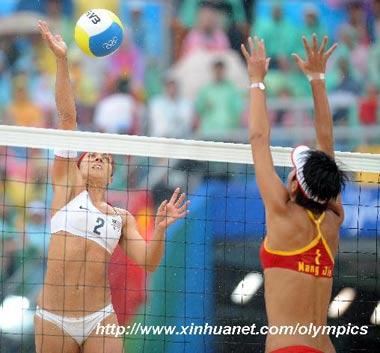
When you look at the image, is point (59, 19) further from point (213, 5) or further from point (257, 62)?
point (257, 62)

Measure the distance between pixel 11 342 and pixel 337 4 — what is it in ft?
19.2

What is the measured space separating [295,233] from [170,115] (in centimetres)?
631

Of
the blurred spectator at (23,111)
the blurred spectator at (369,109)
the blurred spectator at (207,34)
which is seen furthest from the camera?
the blurred spectator at (207,34)

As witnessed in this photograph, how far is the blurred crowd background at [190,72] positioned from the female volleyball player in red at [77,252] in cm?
402

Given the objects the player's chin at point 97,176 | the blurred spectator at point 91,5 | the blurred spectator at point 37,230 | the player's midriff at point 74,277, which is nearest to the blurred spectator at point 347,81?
the blurred spectator at point 91,5

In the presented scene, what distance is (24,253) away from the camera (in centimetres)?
1006

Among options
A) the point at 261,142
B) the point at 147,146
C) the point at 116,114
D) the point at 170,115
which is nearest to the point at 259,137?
the point at 261,142

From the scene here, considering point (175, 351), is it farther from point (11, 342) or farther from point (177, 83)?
point (177, 83)

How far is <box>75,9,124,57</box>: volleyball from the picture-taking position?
7.16m

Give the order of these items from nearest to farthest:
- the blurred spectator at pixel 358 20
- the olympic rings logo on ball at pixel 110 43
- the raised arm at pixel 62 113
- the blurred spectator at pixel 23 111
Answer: the raised arm at pixel 62 113, the olympic rings logo on ball at pixel 110 43, the blurred spectator at pixel 23 111, the blurred spectator at pixel 358 20

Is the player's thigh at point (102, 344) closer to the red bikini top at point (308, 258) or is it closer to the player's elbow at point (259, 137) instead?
the red bikini top at point (308, 258)

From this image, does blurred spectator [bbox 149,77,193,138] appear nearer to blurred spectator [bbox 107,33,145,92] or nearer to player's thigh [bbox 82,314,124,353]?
blurred spectator [bbox 107,33,145,92]

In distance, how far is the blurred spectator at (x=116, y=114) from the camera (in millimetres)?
11656

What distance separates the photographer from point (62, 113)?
7.08 m
